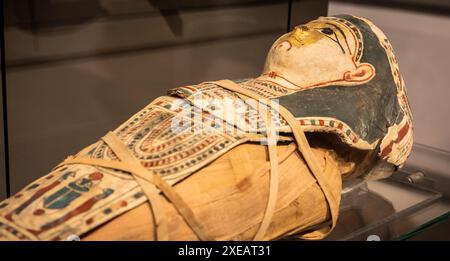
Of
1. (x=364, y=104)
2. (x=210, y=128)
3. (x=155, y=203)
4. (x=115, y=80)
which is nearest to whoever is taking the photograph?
(x=155, y=203)

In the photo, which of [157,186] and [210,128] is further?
[210,128]

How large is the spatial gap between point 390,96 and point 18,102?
1.47m

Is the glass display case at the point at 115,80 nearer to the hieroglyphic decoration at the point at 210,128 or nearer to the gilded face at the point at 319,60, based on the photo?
the hieroglyphic decoration at the point at 210,128

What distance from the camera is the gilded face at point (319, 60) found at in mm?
2346

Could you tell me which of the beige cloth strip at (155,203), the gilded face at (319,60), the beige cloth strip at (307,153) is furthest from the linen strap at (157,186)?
the gilded face at (319,60)

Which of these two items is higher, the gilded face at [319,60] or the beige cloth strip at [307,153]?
the gilded face at [319,60]

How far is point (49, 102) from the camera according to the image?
120 inches

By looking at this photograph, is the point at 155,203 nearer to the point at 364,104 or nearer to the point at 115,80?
the point at 364,104

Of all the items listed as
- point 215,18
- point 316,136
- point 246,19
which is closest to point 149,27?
point 215,18

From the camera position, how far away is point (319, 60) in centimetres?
235

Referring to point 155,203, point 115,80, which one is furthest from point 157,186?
point 115,80

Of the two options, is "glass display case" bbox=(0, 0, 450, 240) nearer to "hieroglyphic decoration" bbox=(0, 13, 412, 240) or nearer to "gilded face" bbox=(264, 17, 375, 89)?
"hieroglyphic decoration" bbox=(0, 13, 412, 240)
